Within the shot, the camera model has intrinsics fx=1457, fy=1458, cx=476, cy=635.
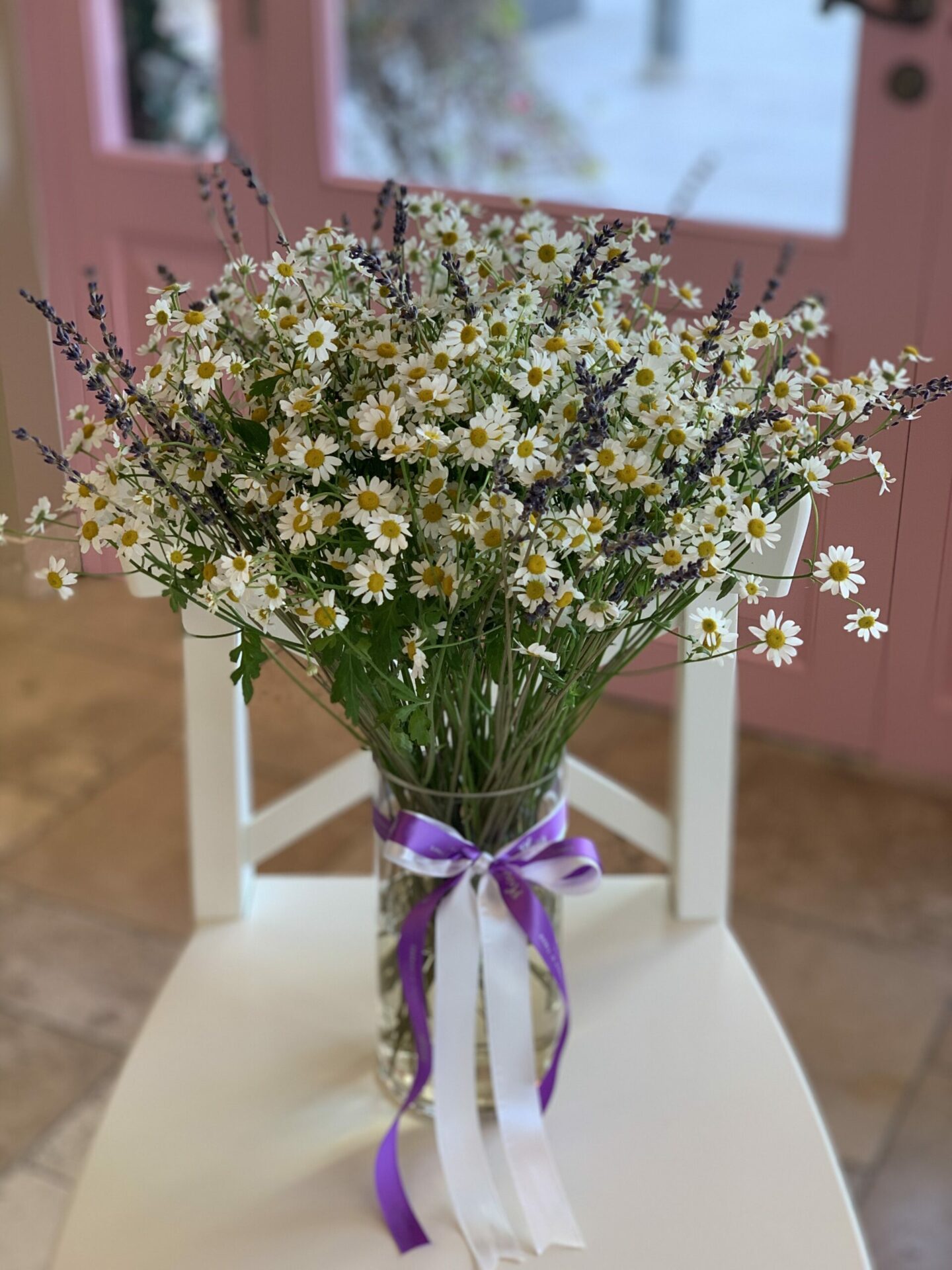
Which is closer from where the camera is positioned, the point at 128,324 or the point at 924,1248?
the point at 128,324

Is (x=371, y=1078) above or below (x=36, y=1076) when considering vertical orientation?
above

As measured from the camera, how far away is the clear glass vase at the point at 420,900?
2.98ft

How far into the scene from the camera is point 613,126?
2.58 metres

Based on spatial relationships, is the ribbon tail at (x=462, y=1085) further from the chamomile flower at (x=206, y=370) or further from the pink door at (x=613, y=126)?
the pink door at (x=613, y=126)

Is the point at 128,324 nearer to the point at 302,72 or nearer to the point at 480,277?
the point at 480,277

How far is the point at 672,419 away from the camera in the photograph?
0.71m

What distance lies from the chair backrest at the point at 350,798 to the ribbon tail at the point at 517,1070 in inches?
8.9

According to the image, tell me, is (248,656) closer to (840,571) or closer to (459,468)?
(459,468)

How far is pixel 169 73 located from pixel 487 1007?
2.20 metres

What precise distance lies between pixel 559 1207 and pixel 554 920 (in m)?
0.18

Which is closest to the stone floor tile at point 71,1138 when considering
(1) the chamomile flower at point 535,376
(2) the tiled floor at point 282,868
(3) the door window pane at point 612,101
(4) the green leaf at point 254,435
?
(2) the tiled floor at point 282,868

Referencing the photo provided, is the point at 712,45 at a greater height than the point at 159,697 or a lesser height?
greater

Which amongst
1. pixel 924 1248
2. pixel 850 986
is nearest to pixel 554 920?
pixel 924 1248

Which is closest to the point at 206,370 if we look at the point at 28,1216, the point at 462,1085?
the point at 462,1085
